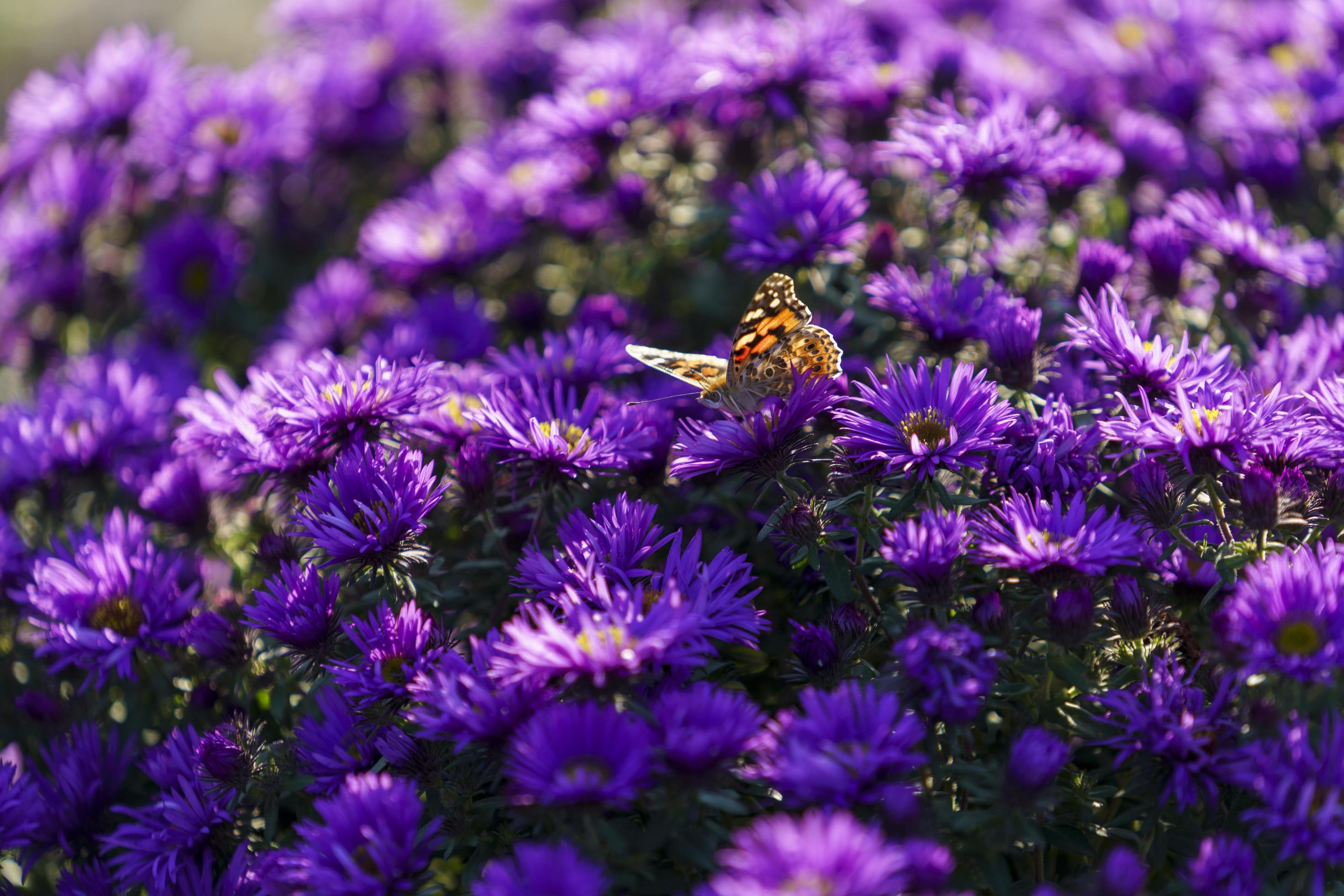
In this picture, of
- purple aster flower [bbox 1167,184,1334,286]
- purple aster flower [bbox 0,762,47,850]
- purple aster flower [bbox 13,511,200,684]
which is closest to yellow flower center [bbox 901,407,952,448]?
purple aster flower [bbox 1167,184,1334,286]

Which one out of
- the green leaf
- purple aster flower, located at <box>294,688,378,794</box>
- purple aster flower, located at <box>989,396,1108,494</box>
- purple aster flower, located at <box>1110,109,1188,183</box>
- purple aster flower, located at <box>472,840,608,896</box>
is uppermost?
purple aster flower, located at <box>472,840,608,896</box>

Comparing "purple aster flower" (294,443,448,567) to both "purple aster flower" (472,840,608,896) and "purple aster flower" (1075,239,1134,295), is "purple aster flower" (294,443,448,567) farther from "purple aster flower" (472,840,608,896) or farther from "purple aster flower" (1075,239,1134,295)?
"purple aster flower" (1075,239,1134,295)

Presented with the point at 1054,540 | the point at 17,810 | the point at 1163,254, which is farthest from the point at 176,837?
the point at 1163,254

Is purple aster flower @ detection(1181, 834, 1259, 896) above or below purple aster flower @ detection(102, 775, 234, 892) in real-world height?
above

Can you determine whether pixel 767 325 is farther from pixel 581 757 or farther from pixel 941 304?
pixel 581 757

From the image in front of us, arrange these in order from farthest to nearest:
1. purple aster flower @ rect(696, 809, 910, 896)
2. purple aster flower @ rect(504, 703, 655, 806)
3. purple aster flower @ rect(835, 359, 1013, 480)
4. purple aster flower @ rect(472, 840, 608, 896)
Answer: purple aster flower @ rect(835, 359, 1013, 480) < purple aster flower @ rect(504, 703, 655, 806) < purple aster flower @ rect(472, 840, 608, 896) < purple aster flower @ rect(696, 809, 910, 896)

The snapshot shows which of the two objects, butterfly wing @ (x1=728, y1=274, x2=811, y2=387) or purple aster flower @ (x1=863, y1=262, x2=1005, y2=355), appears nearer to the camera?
butterfly wing @ (x1=728, y1=274, x2=811, y2=387)

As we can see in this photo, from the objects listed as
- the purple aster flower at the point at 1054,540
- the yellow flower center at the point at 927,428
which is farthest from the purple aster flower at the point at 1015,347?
the purple aster flower at the point at 1054,540
